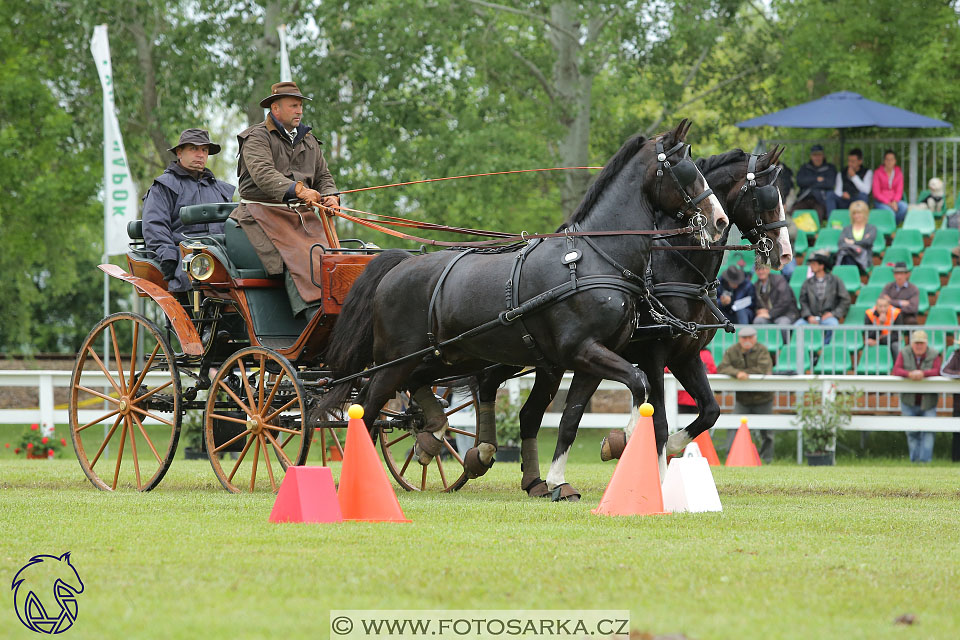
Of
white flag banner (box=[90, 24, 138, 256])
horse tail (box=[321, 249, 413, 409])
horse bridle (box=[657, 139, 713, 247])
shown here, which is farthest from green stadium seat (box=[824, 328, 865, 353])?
white flag banner (box=[90, 24, 138, 256])

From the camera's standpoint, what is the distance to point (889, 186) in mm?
20656

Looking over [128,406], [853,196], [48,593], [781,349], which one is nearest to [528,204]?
[853,196]

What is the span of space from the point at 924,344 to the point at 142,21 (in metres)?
13.3

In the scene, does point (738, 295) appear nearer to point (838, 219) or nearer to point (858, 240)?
point (858, 240)

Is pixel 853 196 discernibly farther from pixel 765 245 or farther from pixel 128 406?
pixel 128 406

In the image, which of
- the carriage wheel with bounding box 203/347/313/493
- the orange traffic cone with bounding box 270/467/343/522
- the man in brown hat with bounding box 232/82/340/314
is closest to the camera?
the orange traffic cone with bounding box 270/467/343/522

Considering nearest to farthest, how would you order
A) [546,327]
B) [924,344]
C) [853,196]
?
1. [546,327]
2. [924,344]
3. [853,196]

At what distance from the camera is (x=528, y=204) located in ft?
84.2

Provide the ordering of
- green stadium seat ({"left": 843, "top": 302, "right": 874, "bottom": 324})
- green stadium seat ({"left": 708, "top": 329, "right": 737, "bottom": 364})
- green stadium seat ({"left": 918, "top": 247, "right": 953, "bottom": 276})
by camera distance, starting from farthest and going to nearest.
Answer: green stadium seat ({"left": 918, "top": 247, "right": 953, "bottom": 276}) → green stadium seat ({"left": 843, "top": 302, "right": 874, "bottom": 324}) → green stadium seat ({"left": 708, "top": 329, "right": 737, "bottom": 364})

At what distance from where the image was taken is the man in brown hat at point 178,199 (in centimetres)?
1002

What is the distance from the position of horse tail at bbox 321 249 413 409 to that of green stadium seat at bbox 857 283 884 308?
390 inches

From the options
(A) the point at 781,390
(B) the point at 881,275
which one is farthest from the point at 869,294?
(A) the point at 781,390

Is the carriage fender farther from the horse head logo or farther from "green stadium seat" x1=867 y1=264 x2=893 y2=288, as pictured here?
"green stadium seat" x1=867 y1=264 x2=893 y2=288

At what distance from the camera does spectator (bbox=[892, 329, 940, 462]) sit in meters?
15.0
